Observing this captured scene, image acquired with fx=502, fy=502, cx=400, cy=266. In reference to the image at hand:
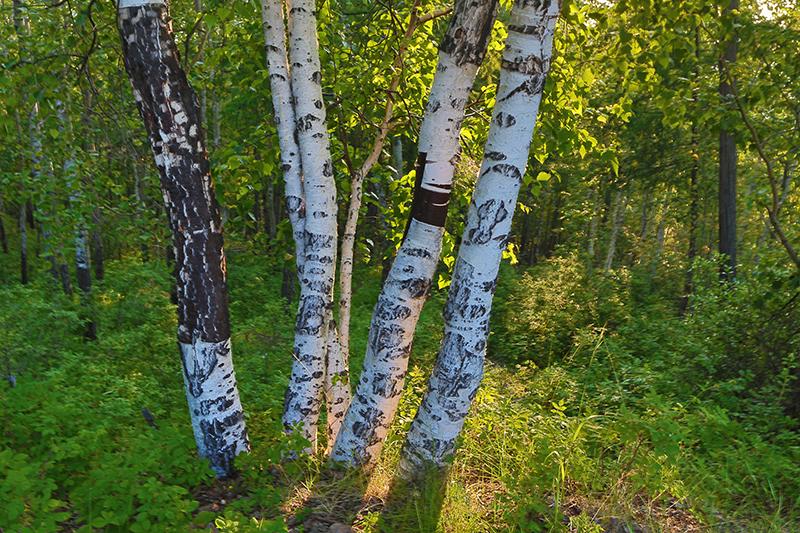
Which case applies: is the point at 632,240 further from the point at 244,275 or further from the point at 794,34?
the point at 794,34

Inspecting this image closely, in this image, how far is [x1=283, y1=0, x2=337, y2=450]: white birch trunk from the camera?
12.7 ft

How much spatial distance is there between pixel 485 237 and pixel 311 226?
5.21ft

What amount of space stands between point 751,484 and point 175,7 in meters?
12.0

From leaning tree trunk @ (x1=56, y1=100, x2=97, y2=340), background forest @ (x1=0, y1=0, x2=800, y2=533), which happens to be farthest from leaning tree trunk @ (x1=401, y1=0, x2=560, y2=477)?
leaning tree trunk @ (x1=56, y1=100, x2=97, y2=340)

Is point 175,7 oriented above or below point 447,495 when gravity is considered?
above

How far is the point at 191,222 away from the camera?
3.30m

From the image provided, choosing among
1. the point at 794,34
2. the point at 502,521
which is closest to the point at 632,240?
the point at 794,34

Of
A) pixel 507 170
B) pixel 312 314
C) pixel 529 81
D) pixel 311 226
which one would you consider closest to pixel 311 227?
pixel 311 226

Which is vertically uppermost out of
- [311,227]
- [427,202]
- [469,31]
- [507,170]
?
[469,31]

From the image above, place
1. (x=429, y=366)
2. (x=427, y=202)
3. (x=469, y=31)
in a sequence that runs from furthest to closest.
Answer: (x=429, y=366)
(x=427, y=202)
(x=469, y=31)

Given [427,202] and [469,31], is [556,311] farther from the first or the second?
[469,31]

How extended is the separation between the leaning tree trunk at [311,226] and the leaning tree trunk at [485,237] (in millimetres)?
1124

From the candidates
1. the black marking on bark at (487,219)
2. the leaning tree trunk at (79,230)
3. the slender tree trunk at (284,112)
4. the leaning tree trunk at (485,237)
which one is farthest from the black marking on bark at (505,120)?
the leaning tree trunk at (79,230)

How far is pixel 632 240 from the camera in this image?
846 inches
